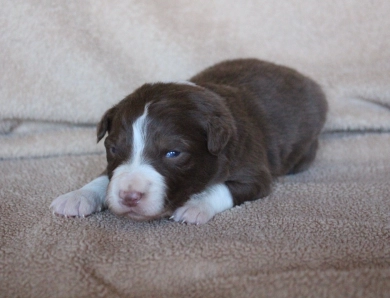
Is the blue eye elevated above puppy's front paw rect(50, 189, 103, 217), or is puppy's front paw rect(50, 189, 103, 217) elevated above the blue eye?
the blue eye

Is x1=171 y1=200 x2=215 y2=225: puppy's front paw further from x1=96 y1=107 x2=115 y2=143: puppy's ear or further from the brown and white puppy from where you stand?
x1=96 y1=107 x2=115 y2=143: puppy's ear

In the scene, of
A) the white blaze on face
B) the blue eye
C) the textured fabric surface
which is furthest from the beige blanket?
the blue eye

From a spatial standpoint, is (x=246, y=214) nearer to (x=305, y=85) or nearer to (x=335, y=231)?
(x=335, y=231)

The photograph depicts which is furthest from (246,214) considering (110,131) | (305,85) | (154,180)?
(305,85)

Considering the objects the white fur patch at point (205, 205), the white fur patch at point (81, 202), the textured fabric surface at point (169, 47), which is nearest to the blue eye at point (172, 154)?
the white fur patch at point (205, 205)

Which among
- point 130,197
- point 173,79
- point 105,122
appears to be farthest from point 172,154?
point 173,79

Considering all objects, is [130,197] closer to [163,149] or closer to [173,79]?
[163,149]
